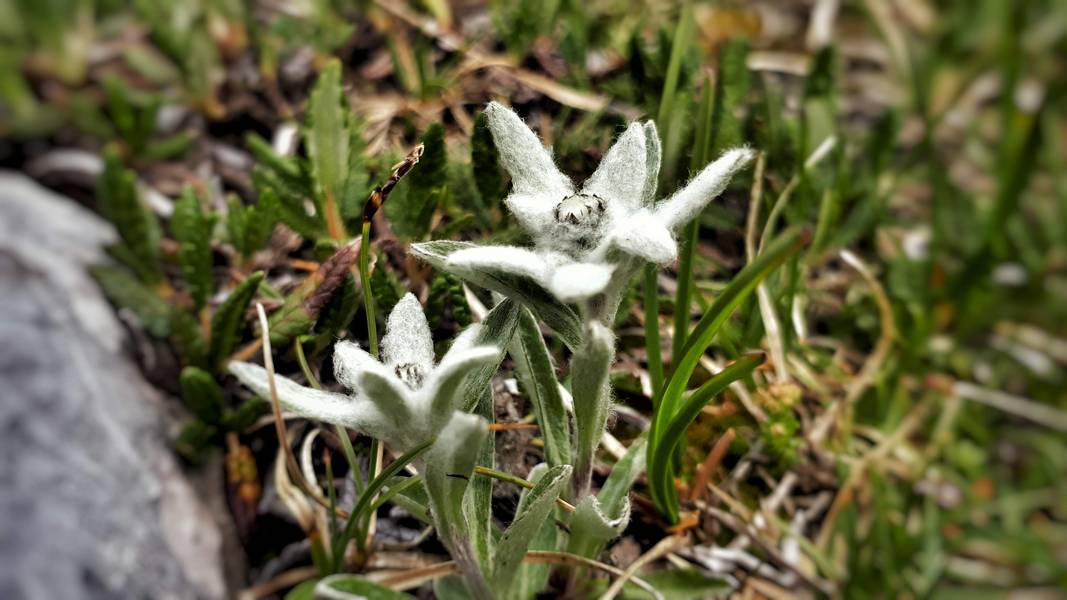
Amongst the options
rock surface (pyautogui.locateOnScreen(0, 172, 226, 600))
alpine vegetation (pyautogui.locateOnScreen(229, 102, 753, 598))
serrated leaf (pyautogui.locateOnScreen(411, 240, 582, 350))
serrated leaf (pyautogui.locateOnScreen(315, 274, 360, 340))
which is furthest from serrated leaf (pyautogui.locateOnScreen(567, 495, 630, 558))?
rock surface (pyautogui.locateOnScreen(0, 172, 226, 600))

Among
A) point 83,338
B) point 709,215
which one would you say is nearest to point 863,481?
point 709,215

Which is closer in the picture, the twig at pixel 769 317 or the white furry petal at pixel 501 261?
the white furry petal at pixel 501 261

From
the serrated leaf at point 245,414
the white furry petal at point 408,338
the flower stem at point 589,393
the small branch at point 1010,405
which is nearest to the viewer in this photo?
the flower stem at point 589,393

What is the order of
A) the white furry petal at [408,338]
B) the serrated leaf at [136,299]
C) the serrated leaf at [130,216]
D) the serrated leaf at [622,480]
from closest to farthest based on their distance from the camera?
1. the white furry petal at [408,338]
2. the serrated leaf at [622,480]
3. the serrated leaf at [136,299]
4. the serrated leaf at [130,216]

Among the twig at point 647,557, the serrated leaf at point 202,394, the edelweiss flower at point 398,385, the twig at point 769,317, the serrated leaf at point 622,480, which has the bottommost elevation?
the twig at point 647,557

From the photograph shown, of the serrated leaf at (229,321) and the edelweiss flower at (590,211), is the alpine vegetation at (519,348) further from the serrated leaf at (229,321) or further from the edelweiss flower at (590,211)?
the serrated leaf at (229,321)

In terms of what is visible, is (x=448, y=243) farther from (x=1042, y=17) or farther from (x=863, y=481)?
(x=1042, y=17)

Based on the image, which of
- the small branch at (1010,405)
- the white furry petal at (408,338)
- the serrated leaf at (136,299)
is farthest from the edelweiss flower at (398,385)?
the small branch at (1010,405)

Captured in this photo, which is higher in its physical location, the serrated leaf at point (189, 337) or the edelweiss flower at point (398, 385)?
the edelweiss flower at point (398, 385)
